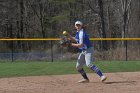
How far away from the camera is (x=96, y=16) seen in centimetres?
4694

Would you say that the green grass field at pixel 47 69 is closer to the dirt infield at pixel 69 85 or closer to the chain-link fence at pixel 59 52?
the dirt infield at pixel 69 85

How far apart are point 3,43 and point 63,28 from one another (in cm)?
1557

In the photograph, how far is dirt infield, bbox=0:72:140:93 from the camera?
1208 centimetres

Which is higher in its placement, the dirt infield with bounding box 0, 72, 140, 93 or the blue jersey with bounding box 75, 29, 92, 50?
the blue jersey with bounding box 75, 29, 92, 50

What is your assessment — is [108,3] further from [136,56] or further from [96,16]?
[136,56]

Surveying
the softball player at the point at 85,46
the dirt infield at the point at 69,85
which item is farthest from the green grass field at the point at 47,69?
the softball player at the point at 85,46

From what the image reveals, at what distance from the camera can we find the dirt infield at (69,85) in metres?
12.1

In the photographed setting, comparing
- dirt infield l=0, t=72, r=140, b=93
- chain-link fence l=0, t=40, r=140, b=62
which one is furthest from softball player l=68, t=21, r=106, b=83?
chain-link fence l=0, t=40, r=140, b=62

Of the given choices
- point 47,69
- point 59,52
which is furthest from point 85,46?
point 59,52

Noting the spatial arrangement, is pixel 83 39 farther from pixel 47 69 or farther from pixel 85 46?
pixel 47 69

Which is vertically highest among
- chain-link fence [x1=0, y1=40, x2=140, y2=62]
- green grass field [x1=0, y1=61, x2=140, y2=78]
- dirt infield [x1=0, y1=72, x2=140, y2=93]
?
dirt infield [x1=0, y1=72, x2=140, y2=93]

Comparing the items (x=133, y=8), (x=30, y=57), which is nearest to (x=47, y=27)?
(x=133, y=8)

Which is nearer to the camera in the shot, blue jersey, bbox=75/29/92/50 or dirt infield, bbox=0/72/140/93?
dirt infield, bbox=0/72/140/93

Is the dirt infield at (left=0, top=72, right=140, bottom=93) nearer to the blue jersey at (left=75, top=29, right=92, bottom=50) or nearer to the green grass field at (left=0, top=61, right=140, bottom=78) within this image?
the blue jersey at (left=75, top=29, right=92, bottom=50)
